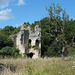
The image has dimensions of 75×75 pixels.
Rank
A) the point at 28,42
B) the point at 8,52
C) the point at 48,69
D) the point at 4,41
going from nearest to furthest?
the point at 48,69 < the point at 8,52 < the point at 4,41 < the point at 28,42

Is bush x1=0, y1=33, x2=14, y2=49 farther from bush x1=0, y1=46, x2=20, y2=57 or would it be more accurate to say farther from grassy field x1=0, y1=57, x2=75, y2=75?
grassy field x1=0, y1=57, x2=75, y2=75

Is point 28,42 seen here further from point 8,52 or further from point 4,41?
point 8,52

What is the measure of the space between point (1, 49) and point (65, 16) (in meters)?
14.6

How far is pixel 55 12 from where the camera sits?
649 inches

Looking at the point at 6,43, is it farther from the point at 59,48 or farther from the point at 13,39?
the point at 59,48

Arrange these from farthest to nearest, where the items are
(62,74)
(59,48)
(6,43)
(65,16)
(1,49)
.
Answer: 1. (59,48)
2. (6,43)
3. (1,49)
4. (65,16)
5. (62,74)

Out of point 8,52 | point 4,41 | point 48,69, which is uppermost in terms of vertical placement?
point 4,41

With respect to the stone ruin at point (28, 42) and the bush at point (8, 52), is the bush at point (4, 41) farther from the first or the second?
the bush at point (8, 52)

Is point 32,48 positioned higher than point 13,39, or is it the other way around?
point 13,39

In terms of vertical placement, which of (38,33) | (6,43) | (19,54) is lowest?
(19,54)

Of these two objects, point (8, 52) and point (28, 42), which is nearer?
point (8, 52)

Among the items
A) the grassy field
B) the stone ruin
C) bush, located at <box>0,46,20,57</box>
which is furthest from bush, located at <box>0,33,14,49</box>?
the grassy field

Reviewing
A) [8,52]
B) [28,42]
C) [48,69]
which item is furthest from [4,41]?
[48,69]

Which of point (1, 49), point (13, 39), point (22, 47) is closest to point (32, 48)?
point (22, 47)
